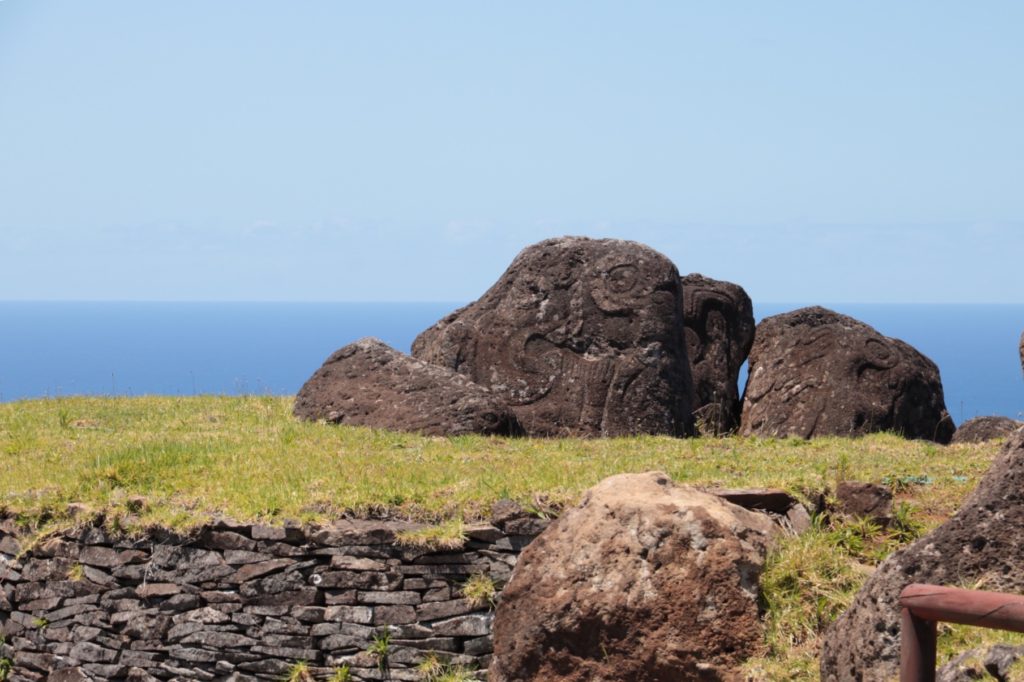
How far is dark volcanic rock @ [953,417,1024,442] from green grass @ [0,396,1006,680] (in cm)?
369

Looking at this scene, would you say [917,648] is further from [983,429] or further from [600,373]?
[983,429]

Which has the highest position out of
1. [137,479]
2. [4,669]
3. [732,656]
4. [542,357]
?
[542,357]

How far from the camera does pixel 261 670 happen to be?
10.4 metres

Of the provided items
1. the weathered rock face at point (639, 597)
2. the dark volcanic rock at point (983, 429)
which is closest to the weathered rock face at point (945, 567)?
the weathered rock face at point (639, 597)

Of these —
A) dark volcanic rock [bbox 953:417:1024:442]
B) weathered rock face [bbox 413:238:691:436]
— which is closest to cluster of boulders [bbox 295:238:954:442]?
weathered rock face [bbox 413:238:691:436]

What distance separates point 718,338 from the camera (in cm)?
1912

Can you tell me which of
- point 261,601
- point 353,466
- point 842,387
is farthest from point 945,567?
point 842,387

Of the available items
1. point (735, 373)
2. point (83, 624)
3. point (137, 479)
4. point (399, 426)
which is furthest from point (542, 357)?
point (83, 624)

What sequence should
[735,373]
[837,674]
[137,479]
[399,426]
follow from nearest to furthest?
[837,674], [137,479], [399,426], [735,373]

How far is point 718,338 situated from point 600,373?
3473mm

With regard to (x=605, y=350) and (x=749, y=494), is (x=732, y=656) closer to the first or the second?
(x=749, y=494)

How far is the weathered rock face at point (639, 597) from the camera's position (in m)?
8.62

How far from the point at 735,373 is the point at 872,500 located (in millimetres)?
9055

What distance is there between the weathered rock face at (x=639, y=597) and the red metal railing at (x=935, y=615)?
366cm
